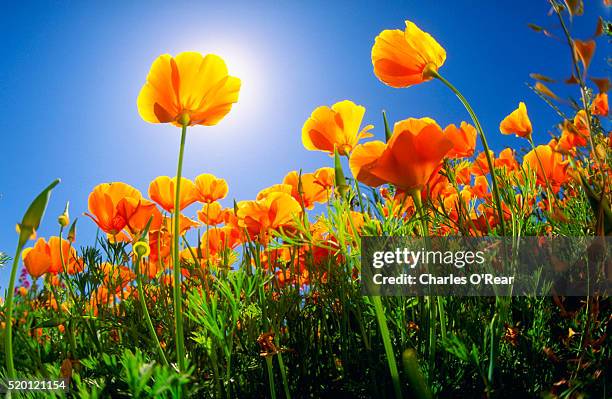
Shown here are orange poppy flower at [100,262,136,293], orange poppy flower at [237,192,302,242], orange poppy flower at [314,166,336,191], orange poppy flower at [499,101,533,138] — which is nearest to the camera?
orange poppy flower at [237,192,302,242]

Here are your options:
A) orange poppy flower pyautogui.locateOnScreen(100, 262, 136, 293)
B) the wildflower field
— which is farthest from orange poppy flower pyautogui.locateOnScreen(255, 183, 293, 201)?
orange poppy flower pyautogui.locateOnScreen(100, 262, 136, 293)

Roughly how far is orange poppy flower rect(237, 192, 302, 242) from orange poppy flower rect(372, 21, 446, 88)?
0.42 meters

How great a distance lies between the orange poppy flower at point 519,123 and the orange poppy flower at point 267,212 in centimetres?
110

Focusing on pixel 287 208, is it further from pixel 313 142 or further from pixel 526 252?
pixel 526 252

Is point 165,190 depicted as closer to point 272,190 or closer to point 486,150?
point 272,190

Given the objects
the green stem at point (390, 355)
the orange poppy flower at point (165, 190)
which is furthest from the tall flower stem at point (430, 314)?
the orange poppy flower at point (165, 190)

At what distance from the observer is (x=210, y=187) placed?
5.85 ft

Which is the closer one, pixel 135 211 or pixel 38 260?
pixel 135 211

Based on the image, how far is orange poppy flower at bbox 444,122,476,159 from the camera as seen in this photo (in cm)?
125

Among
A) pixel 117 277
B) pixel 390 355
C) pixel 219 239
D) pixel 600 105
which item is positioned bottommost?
pixel 390 355

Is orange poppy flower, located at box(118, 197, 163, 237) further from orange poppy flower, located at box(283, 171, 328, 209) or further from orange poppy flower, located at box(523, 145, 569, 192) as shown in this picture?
orange poppy flower, located at box(523, 145, 569, 192)

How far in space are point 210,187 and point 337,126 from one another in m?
0.67

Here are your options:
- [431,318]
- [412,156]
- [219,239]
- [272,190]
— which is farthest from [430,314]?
[219,239]

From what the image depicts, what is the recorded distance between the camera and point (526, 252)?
1070 millimetres
